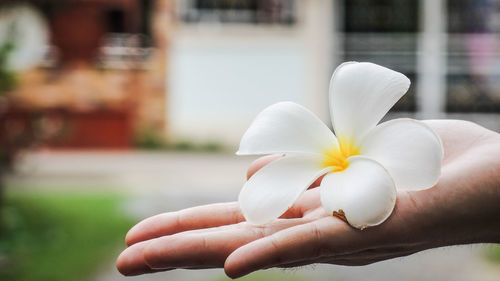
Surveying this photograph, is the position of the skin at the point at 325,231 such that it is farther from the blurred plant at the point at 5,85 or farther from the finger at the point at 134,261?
the blurred plant at the point at 5,85

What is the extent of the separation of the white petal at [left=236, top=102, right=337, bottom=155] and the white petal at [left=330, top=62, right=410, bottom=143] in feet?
0.11

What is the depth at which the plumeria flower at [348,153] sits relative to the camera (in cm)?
118

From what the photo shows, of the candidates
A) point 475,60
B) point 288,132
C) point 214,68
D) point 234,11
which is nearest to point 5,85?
point 288,132

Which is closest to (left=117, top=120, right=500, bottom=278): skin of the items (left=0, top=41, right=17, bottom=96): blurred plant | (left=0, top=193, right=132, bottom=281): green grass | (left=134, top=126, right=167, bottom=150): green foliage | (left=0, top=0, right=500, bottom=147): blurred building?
(left=0, top=193, right=132, bottom=281): green grass

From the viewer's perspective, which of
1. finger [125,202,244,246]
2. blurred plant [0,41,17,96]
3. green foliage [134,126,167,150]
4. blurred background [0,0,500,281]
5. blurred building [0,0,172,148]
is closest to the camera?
finger [125,202,244,246]

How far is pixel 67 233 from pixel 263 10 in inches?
207

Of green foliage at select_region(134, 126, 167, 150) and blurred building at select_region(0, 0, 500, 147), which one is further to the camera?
blurred building at select_region(0, 0, 500, 147)

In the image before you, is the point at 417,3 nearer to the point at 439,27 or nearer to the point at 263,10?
the point at 439,27

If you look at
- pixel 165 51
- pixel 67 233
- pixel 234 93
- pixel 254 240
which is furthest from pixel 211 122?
pixel 254 240

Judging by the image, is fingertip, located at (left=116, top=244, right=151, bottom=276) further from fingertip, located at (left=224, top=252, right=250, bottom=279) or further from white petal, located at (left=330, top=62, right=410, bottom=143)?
white petal, located at (left=330, top=62, right=410, bottom=143)

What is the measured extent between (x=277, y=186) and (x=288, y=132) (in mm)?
98

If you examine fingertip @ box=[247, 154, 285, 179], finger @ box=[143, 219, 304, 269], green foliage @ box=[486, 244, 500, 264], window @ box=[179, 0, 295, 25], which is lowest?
green foliage @ box=[486, 244, 500, 264]

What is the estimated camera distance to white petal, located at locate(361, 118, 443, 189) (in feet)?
3.93

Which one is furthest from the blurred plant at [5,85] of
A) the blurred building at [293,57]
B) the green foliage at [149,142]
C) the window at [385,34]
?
the window at [385,34]
